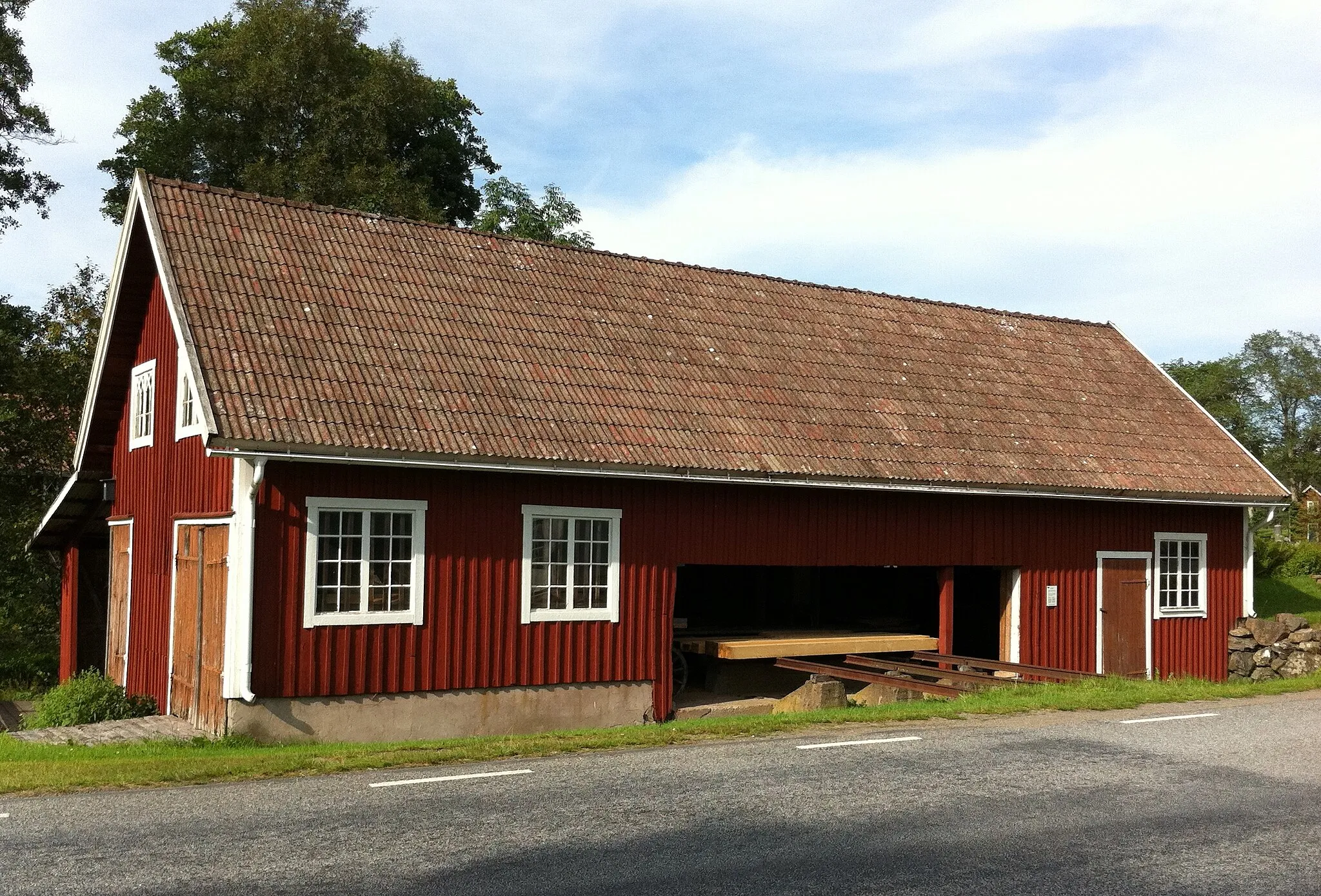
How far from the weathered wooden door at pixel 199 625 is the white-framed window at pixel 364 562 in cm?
96

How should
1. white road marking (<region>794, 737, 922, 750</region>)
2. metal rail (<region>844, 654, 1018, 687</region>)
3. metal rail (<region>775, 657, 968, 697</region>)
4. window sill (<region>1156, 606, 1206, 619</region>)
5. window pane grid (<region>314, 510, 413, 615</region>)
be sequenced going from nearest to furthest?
1. white road marking (<region>794, 737, 922, 750</region>)
2. window pane grid (<region>314, 510, 413, 615</region>)
3. metal rail (<region>775, 657, 968, 697</region>)
4. metal rail (<region>844, 654, 1018, 687</region>)
5. window sill (<region>1156, 606, 1206, 619</region>)

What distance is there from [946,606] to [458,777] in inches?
409

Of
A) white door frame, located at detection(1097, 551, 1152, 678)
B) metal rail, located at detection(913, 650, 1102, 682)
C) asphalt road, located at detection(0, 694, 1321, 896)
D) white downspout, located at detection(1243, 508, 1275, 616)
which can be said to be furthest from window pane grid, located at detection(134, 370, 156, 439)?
white downspout, located at detection(1243, 508, 1275, 616)

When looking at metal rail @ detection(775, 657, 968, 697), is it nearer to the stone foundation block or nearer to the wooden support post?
the stone foundation block

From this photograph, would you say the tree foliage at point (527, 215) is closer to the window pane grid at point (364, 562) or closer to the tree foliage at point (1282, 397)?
the window pane grid at point (364, 562)

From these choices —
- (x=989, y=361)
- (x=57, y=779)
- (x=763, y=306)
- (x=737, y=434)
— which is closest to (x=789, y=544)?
(x=737, y=434)

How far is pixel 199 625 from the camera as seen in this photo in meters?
14.5

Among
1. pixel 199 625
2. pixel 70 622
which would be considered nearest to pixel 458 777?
pixel 199 625

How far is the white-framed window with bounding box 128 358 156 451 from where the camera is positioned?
17141 mm

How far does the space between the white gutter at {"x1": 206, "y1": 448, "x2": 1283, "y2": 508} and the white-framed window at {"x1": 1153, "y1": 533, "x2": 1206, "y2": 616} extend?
2.37 feet

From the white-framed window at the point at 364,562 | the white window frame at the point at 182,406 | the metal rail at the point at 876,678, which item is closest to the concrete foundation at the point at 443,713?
the white-framed window at the point at 364,562

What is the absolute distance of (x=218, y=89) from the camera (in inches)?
1425

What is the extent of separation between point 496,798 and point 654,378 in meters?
8.75

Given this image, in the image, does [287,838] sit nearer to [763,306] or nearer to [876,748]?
[876,748]
